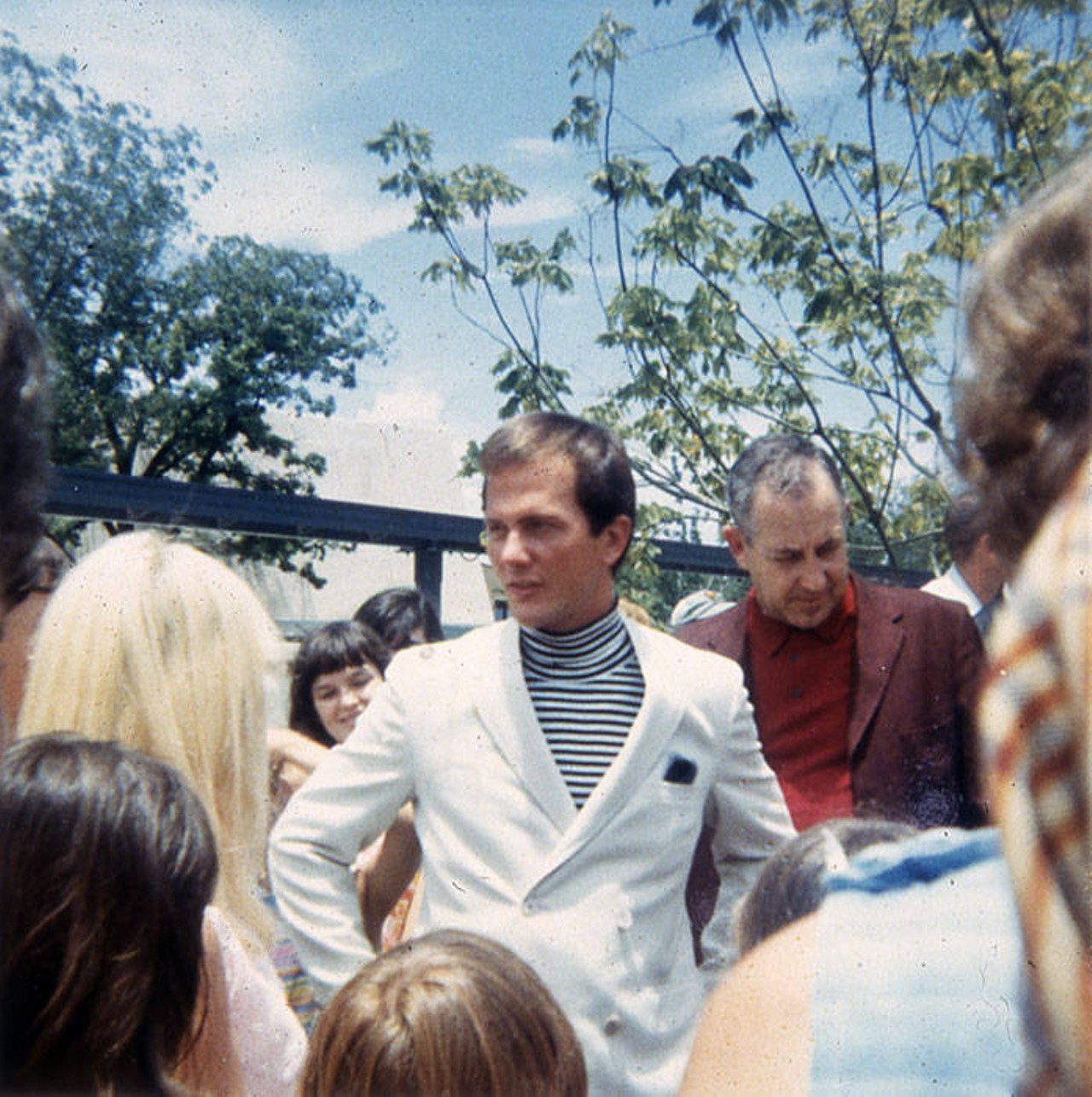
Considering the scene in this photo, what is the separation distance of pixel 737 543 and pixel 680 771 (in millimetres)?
983

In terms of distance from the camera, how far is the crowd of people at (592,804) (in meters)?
0.60

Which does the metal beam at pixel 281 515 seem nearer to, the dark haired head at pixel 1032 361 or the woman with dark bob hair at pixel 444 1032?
the woman with dark bob hair at pixel 444 1032

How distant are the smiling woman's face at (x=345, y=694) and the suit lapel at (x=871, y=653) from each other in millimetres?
1540

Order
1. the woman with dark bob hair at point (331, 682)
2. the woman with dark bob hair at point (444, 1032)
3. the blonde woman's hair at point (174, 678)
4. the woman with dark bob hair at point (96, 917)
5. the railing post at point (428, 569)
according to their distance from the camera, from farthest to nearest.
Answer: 1. the railing post at point (428, 569)
2. the woman with dark bob hair at point (331, 682)
3. the blonde woman's hair at point (174, 678)
4. the woman with dark bob hair at point (444, 1032)
5. the woman with dark bob hair at point (96, 917)

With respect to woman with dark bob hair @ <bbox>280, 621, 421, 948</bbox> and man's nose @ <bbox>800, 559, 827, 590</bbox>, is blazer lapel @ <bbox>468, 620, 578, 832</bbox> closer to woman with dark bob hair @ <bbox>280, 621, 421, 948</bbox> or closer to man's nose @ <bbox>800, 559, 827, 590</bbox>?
man's nose @ <bbox>800, 559, 827, 590</bbox>

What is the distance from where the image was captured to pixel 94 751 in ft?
4.61

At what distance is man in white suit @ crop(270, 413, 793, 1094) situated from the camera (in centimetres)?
202

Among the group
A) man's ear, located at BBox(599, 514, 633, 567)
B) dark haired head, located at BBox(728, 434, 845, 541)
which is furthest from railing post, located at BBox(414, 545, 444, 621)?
man's ear, located at BBox(599, 514, 633, 567)

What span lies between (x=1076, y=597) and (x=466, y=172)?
3.94 metres

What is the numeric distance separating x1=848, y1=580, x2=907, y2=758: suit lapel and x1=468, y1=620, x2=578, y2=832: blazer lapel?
84 cm

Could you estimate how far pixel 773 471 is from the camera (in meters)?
2.84

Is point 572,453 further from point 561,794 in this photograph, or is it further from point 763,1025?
point 763,1025

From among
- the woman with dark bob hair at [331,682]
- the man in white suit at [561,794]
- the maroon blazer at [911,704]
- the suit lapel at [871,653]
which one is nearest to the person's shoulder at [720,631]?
the maroon blazer at [911,704]

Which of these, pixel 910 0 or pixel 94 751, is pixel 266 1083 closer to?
pixel 94 751
